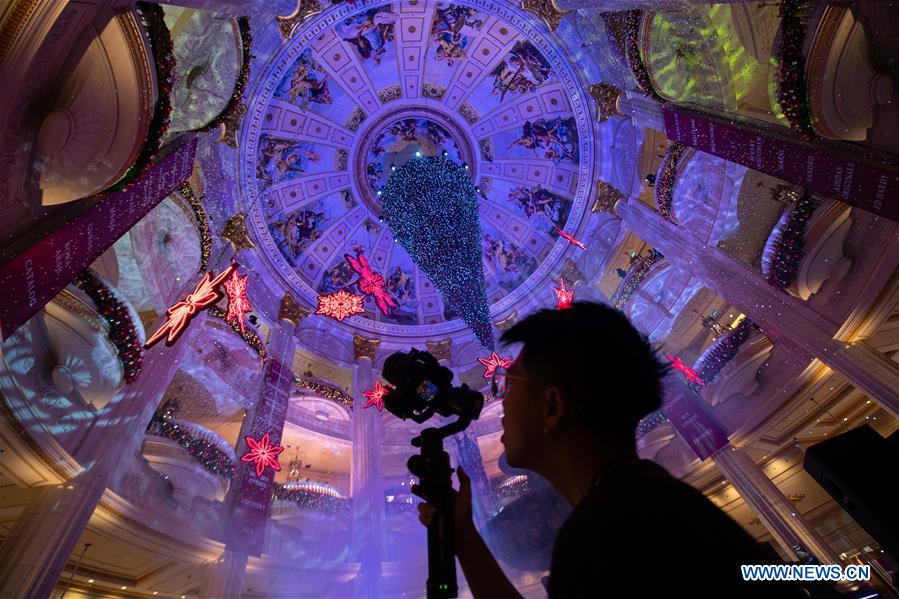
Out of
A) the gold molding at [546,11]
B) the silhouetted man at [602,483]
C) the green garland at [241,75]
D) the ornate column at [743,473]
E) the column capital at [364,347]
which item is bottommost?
the silhouetted man at [602,483]

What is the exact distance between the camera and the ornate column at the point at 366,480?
993 centimetres

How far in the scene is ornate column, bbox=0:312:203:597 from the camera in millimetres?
5344

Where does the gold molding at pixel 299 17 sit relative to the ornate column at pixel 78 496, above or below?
above

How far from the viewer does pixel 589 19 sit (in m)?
10.8

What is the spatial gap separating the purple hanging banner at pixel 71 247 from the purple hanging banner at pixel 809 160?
29.2 ft

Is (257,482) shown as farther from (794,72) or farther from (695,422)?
(794,72)

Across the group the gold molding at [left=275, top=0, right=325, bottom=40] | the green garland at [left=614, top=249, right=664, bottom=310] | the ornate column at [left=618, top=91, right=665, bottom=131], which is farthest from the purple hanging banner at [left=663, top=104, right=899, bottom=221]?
the gold molding at [left=275, top=0, right=325, bottom=40]

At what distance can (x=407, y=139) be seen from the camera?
17.4 metres

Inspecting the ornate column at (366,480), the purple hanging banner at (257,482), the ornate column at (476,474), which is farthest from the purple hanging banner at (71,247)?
the ornate column at (366,480)

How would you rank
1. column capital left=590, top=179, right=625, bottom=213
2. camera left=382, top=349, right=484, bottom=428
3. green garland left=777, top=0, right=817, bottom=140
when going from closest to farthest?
camera left=382, top=349, right=484, bottom=428 < green garland left=777, top=0, right=817, bottom=140 < column capital left=590, top=179, right=625, bottom=213

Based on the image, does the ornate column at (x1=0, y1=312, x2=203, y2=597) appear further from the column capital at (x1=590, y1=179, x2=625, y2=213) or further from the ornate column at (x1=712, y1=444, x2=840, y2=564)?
the column capital at (x1=590, y1=179, x2=625, y2=213)

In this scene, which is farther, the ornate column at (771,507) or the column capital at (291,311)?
the column capital at (291,311)

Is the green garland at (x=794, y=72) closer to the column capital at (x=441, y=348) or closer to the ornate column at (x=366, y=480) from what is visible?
the ornate column at (x=366, y=480)

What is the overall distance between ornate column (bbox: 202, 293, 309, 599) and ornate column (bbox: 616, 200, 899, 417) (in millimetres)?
10493
